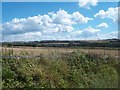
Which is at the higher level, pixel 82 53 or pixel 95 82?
pixel 82 53

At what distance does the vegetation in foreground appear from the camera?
12.5m

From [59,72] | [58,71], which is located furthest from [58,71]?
[59,72]

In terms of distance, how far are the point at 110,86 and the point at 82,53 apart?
295 centimetres

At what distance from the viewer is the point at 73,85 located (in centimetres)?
1323

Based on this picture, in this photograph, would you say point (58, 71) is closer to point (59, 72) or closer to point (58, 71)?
point (58, 71)

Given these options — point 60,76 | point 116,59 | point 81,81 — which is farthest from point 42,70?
point 116,59

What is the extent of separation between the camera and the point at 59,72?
45.4 ft

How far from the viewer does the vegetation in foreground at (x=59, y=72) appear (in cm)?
1253

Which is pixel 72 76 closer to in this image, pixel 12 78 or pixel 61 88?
pixel 61 88

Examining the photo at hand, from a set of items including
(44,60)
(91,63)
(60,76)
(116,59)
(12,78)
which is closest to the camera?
(12,78)

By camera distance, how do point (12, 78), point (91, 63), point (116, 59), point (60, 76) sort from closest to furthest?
1. point (12, 78)
2. point (60, 76)
3. point (91, 63)
4. point (116, 59)

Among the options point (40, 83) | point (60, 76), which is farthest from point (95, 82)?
point (40, 83)

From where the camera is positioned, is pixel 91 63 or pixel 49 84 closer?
pixel 49 84

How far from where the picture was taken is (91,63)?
51.8 feet
